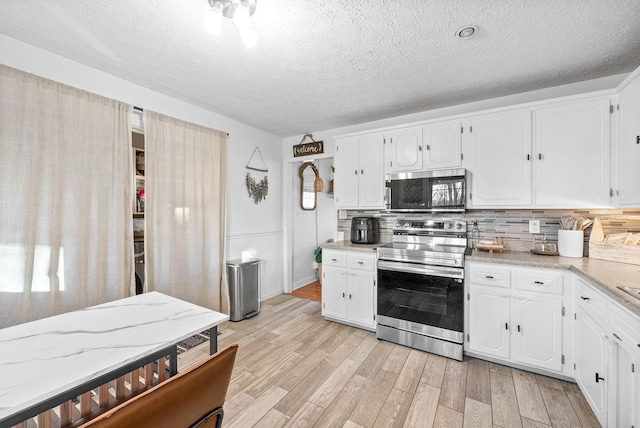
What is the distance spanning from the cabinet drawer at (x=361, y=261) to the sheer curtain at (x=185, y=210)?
5.02ft

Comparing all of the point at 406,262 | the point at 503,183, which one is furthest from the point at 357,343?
the point at 503,183

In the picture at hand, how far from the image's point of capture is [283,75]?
2.34 m

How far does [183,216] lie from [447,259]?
2.66m

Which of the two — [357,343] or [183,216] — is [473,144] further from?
[183,216]

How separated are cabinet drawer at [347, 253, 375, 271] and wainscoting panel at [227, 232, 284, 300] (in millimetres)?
1489

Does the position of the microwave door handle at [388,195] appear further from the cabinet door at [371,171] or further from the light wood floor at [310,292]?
the light wood floor at [310,292]

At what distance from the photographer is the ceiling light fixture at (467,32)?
1.73 metres

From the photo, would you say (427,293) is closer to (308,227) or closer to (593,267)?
(593,267)

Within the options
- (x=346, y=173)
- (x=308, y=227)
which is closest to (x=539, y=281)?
(x=346, y=173)

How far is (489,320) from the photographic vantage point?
230 cm

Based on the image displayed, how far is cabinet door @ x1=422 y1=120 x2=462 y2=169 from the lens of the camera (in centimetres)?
269

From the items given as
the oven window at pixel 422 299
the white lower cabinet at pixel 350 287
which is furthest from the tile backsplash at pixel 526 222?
the white lower cabinet at pixel 350 287

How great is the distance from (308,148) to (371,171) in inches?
48.2

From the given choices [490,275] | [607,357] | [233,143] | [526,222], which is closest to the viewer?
[607,357]
